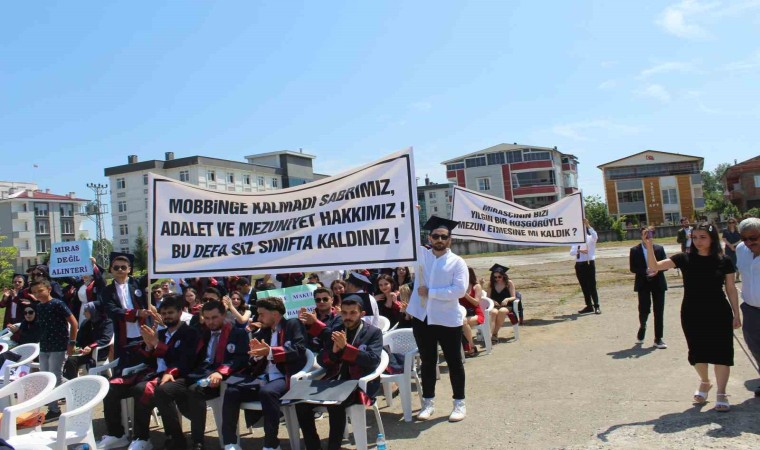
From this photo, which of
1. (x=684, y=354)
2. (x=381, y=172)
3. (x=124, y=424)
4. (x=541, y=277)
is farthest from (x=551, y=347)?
(x=541, y=277)

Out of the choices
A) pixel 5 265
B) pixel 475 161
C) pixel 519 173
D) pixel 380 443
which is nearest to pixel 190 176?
pixel 5 265

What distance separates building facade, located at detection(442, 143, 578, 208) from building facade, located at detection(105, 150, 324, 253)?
26.0 m

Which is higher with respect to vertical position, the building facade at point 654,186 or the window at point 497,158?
the window at point 497,158

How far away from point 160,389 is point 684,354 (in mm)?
6930

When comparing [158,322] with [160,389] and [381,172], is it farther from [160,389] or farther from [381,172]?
[381,172]

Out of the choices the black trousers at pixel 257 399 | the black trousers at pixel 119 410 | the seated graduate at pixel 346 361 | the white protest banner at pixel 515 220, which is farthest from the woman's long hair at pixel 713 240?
the black trousers at pixel 119 410

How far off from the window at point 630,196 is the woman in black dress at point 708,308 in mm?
75266

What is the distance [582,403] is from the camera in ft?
21.3

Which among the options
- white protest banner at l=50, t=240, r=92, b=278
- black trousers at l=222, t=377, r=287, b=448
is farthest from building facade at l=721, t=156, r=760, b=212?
black trousers at l=222, t=377, r=287, b=448

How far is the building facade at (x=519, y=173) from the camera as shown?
77.3m

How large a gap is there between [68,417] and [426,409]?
3490mm

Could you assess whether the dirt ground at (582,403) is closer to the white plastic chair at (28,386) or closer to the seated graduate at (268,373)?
the seated graduate at (268,373)

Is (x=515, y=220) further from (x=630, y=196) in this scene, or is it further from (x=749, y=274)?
(x=630, y=196)

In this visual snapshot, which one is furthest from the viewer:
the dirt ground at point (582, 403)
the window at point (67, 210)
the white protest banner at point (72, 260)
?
the window at point (67, 210)
